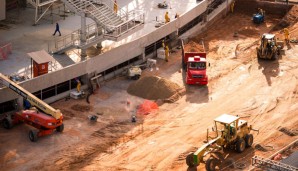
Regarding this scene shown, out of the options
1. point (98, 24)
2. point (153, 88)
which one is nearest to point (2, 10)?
point (98, 24)

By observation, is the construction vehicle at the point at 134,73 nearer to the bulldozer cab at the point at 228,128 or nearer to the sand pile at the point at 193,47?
the sand pile at the point at 193,47

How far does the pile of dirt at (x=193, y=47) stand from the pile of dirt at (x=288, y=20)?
904 centimetres

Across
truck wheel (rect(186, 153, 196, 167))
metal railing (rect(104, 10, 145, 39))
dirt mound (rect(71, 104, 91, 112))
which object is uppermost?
metal railing (rect(104, 10, 145, 39))

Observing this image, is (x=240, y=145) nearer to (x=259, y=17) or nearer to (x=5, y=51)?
(x=5, y=51)

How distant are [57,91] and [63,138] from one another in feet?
20.1

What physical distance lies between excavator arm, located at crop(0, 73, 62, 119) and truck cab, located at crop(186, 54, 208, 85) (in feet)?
40.6

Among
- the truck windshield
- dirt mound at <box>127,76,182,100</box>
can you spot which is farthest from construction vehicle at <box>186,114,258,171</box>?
the truck windshield

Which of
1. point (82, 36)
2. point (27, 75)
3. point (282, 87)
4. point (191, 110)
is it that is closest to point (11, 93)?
point (27, 75)

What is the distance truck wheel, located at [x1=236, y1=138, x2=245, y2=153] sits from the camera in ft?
135

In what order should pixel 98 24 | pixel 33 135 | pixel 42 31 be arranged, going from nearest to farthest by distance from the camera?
pixel 33 135 → pixel 98 24 → pixel 42 31

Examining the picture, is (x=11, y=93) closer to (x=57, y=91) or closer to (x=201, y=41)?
(x=57, y=91)

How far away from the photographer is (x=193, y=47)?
192ft

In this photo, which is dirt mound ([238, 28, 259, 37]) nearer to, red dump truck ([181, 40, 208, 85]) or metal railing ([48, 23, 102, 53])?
red dump truck ([181, 40, 208, 85])

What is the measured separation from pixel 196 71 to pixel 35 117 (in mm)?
13669
